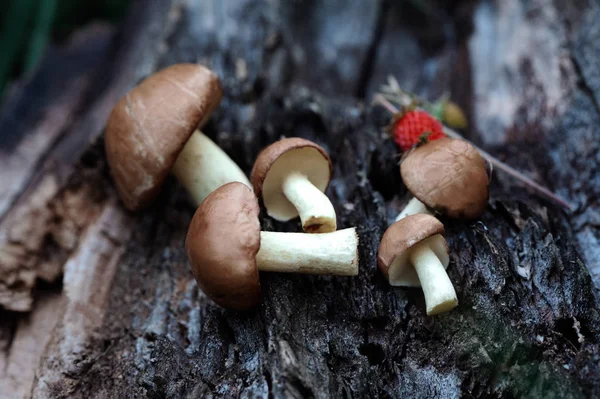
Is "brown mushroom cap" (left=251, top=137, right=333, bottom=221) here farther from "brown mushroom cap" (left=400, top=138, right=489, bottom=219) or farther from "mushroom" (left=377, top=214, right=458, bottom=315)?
"mushroom" (left=377, top=214, right=458, bottom=315)

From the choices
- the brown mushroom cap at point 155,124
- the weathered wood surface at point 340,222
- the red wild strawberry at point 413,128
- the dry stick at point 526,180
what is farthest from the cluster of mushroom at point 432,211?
the brown mushroom cap at point 155,124

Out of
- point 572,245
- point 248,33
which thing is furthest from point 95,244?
point 572,245

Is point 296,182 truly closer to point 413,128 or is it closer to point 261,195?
point 261,195

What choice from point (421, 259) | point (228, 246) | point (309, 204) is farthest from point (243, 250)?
point (421, 259)

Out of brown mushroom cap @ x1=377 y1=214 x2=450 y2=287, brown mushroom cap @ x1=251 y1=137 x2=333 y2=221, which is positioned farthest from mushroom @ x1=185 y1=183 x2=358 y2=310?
brown mushroom cap @ x1=251 y1=137 x2=333 y2=221

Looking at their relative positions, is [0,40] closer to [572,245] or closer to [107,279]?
[107,279]

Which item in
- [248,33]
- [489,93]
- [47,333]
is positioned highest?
[248,33]
